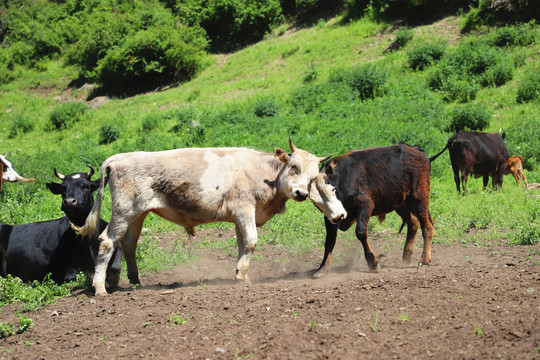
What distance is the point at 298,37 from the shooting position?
34.3 m

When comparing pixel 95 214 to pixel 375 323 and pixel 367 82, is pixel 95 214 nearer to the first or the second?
pixel 375 323

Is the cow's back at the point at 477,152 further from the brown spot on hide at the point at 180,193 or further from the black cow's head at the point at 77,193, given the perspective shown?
the black cow's head at the point at 77,193

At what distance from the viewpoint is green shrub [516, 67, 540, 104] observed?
63.6 ft

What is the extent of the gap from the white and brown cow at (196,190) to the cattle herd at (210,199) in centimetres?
1

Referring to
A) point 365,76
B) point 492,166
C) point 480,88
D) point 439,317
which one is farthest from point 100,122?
point 439,317

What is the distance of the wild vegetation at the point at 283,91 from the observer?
13266 millimetres

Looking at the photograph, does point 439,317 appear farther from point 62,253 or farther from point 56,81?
point 56,81

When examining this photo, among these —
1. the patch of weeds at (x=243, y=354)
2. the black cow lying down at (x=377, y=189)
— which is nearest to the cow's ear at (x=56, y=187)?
the black cow lying down at (x=377, y=189)

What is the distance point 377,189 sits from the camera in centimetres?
818

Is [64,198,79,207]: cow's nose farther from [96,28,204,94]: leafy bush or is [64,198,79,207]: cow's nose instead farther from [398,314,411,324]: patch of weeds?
[96,28,204,94]: leafy bush

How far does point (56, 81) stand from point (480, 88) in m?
29.4

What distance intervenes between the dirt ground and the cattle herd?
653 mm

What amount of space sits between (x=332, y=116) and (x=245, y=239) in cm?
1270

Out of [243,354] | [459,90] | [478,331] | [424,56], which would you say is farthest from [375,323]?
[424,56]
